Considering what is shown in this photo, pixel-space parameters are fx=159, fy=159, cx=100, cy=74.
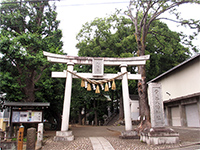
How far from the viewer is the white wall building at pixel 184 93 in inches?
532

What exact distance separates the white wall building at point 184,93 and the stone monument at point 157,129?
624 centimetres

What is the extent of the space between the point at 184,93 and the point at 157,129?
9225mm

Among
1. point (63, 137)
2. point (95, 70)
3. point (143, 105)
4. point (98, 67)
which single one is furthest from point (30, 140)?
point (143, 105)

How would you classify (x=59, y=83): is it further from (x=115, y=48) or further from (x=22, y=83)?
(x=115, y=48)

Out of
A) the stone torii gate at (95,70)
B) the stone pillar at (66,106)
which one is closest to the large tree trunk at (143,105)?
the stone torii gate at (95,70)

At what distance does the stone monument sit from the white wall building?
6239 mm

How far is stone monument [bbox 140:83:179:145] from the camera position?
751cm

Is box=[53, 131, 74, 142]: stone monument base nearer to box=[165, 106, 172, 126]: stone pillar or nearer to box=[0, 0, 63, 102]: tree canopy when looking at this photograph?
box=[0, 0, 63, 102]: tree canopy

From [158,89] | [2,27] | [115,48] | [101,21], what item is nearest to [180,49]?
[115,48]

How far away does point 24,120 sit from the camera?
446 inches

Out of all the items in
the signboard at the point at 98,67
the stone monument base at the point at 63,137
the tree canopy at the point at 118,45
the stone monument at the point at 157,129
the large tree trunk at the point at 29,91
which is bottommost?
the stone monument base at the point at 63,137

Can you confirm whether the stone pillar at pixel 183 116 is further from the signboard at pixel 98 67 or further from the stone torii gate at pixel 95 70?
the signboard at pixel 98 67

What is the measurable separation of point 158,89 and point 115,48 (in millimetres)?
14763

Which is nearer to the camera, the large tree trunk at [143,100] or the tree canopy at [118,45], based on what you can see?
the large tree trunk at [143,100]
